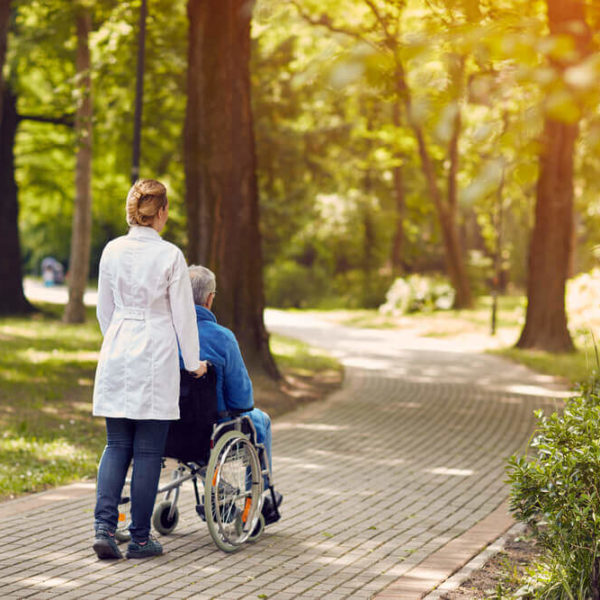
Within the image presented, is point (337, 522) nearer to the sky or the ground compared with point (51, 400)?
nearer to the sky

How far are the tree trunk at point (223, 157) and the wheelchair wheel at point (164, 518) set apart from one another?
267 inches

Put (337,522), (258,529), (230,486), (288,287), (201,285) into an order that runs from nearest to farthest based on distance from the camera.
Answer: (230,486) < (201,285) < (258,529) < (337,522) < (288,287)

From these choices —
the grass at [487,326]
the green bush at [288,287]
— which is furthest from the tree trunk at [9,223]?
the green bush at [288,287]

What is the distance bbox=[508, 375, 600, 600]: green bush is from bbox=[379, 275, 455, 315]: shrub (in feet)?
90.3

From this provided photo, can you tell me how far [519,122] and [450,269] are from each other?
30587 mm

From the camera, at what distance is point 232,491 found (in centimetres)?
571

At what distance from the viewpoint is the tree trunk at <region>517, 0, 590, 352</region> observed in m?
19.4

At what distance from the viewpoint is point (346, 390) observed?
563 inches

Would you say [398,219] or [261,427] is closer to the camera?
[261,427]

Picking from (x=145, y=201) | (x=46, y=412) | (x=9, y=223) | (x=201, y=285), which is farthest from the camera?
(x=9, y=223)

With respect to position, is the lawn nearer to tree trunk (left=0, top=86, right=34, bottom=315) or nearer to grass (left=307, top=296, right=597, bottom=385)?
grass (left=307, top=296, right=597, bottom=385)

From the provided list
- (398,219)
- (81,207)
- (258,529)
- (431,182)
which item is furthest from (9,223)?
Answer: (258,529)

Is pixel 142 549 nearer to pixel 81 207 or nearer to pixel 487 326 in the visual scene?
pixel 81 207

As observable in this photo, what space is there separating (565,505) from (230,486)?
6.37 ft
